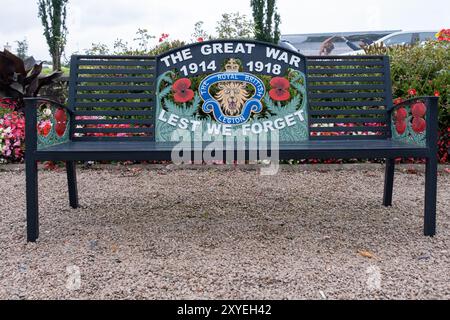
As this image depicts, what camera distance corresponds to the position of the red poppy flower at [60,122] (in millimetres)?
3152

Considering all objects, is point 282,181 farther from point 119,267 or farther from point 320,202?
point 119,267

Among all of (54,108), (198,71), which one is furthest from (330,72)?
(54,108)

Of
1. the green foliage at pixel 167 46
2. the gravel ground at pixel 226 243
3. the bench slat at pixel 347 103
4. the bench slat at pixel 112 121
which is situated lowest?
the gravel ground at pixel 226 243

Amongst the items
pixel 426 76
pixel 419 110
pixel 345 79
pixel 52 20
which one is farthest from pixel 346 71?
pixel 52 20

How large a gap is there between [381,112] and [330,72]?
0.44m

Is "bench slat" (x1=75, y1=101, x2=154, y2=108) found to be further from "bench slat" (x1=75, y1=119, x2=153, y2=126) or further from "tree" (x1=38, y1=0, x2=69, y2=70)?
"tree" (x1=38, y1=0, x2=69, y2=70)

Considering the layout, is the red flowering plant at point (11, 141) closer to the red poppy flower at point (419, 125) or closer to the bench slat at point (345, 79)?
the bench slat at point (345, 79)

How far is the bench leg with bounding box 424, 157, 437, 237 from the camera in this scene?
2791 mm

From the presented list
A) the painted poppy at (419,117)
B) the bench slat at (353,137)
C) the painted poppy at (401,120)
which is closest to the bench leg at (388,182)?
the bench slat at (353,137)

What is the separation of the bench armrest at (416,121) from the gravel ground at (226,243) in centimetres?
59

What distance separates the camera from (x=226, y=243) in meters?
2.88

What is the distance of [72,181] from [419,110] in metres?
2.35

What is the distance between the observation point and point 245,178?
4.82 m
